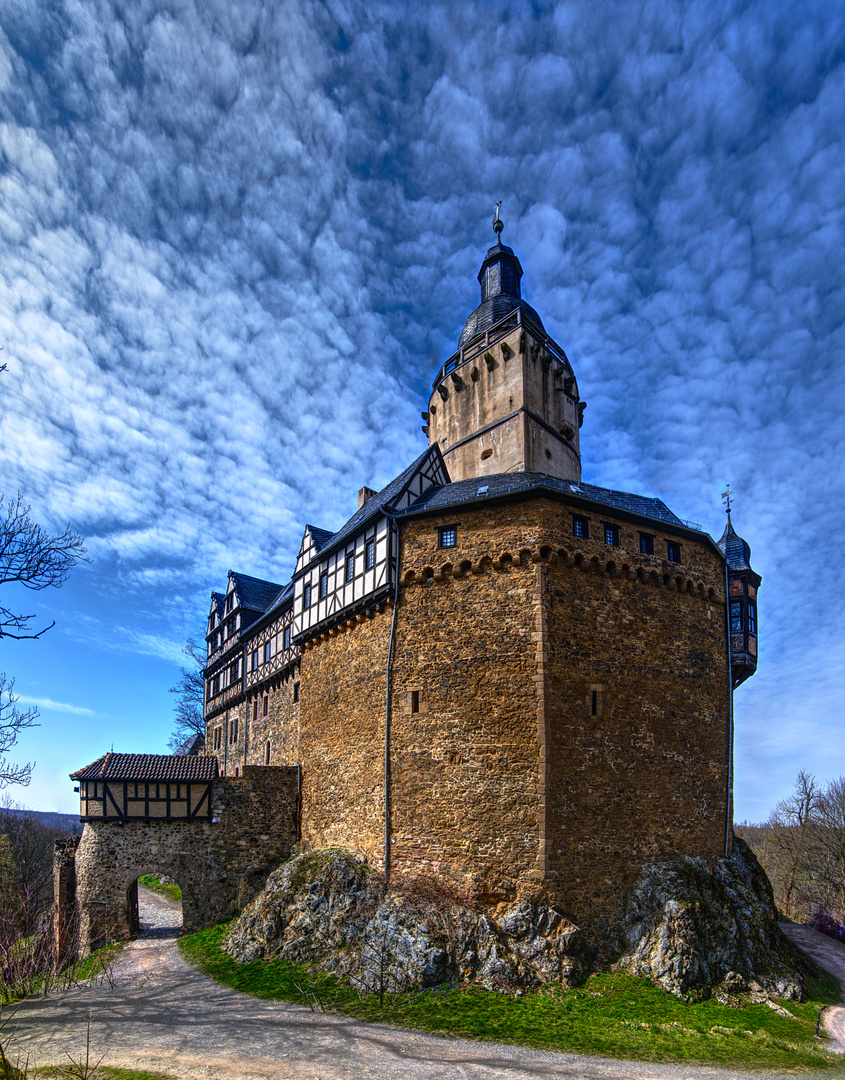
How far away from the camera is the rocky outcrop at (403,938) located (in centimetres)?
1428

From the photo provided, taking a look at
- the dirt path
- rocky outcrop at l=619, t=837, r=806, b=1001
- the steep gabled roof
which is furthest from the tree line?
the steep gabled roof

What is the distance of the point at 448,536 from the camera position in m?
18.6

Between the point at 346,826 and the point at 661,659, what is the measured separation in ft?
34.7

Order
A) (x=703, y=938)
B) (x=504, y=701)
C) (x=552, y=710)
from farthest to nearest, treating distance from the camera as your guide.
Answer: (x=504, y=701), (x=552, y=710), (x=703, y=938)

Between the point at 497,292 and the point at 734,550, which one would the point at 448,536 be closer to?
the point at 734,550

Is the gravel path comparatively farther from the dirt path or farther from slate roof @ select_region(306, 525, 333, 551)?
slate roof @ select_region(306, 525, 333, 551)

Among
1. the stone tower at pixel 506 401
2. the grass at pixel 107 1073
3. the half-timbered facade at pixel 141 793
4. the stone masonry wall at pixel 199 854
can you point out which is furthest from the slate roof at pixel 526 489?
the grass at pixel 107 1073

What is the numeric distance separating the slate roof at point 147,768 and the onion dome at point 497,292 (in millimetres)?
19787

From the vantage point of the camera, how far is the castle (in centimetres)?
1602

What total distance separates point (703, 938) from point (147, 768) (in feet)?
58.6

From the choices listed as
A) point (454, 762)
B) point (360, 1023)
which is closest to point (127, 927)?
point (360, 1023)

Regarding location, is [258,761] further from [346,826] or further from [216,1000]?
[216,1000]

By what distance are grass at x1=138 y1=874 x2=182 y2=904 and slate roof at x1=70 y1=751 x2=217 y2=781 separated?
8.24 m

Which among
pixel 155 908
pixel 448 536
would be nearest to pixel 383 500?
pixel 448 536
